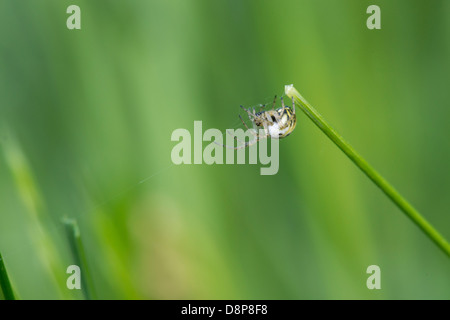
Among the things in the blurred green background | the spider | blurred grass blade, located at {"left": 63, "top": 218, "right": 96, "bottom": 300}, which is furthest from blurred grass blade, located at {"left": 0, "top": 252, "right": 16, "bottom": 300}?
the spider

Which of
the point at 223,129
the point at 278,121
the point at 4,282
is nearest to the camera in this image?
the point at 4,282

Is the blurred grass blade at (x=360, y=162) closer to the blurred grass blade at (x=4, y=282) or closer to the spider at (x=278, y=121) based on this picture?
the spider at (x=278, y=121)

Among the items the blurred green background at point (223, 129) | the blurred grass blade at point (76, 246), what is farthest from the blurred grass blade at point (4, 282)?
the blurred green background at point (223, 129)

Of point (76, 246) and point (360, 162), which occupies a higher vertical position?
point (360, 162)

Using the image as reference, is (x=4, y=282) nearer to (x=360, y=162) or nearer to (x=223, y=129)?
(x=360, y=162)

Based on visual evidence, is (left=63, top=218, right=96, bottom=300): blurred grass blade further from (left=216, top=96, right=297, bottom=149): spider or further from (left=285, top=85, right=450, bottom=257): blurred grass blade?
(left=216, top=96, right=297, bottom=149): spider

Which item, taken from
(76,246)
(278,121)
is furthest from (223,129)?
(76,246)
